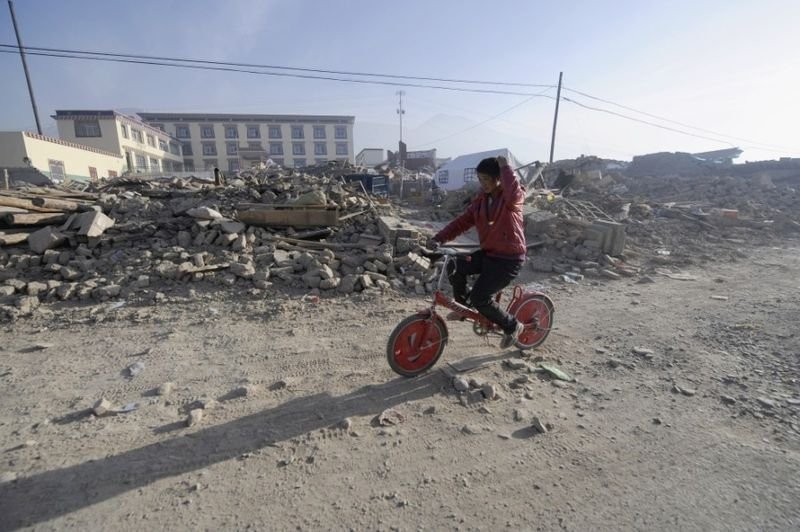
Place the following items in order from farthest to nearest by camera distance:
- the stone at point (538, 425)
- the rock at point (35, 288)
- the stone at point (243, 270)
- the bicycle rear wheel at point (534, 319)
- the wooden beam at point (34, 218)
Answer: the wooden beam at point (34, 218)
the stone at point (243, 270)
the rock at point (35, 288)
the bicycle rear wheel at point (534, 319)
the stone at point (538, 425)

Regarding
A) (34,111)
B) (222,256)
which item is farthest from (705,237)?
(34,111)

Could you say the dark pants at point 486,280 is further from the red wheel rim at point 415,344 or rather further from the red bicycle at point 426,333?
the red wheel rim at point 415,344

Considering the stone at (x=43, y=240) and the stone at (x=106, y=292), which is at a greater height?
the stone at (x=43, y=240)

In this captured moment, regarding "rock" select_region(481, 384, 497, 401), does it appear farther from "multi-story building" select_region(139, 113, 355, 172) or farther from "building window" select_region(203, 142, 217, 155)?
"building window" select_region(203, 142, 217, 155)

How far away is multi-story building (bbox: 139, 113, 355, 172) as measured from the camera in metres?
64.4

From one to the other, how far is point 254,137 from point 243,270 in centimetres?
7036

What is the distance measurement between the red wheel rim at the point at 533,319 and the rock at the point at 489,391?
3.35 ft

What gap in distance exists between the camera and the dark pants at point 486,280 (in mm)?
3363

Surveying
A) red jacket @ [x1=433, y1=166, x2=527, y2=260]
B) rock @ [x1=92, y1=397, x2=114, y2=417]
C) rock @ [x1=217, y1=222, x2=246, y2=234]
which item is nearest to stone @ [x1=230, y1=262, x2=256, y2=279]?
rock @ [x1=217, y1=222, x2=246, y2=234]

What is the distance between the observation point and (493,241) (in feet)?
11.0

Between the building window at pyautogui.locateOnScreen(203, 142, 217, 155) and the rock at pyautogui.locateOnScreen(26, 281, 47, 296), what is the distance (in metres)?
70.0

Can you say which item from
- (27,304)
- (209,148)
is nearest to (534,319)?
(27,304)

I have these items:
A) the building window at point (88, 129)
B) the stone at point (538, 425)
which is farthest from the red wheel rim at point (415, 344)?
the building window at point (88, 129)

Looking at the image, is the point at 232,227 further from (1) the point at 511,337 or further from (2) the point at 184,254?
(1) the point at 511,337
